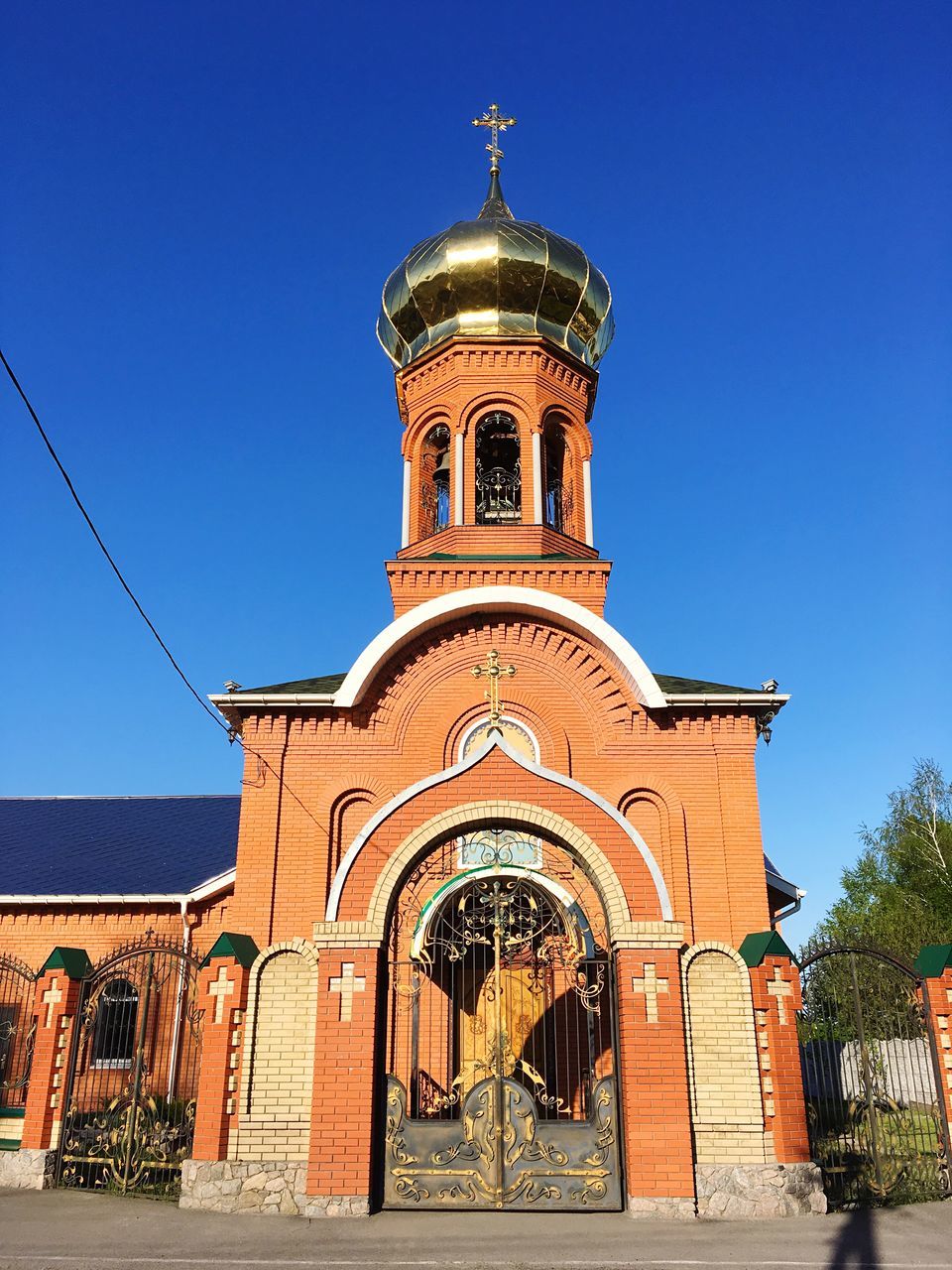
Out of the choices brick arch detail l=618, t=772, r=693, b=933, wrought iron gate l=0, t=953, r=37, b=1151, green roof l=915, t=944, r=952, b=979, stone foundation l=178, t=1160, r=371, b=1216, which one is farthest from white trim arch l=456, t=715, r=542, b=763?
wrought iron gate l=0, t=953, r=37, b=1151

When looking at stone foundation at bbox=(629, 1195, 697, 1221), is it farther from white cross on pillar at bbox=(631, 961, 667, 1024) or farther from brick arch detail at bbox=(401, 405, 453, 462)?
brick arch detail at bbox=(401, 405, 453, 462)

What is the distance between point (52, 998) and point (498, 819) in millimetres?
4558

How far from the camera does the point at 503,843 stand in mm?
10320

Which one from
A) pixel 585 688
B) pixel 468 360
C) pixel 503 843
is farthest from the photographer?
pixel 468 360

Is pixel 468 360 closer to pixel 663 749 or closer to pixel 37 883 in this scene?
pixel 663 749

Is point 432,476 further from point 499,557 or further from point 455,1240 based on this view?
point 455,1240

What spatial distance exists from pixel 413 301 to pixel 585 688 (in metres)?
6.58

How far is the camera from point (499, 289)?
13.8 metres

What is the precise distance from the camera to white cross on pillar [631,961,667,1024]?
775 centimetres

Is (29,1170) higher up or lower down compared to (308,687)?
lower down

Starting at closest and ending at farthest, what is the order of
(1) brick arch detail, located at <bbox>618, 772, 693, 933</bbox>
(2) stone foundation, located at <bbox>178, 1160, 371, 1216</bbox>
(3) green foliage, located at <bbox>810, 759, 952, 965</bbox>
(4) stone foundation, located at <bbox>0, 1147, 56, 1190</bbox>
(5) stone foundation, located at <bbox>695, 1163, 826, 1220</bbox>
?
1. (5) stone foundation, located at <bbox>695, 1163, 826, 1220</bbox>
2. (2) stone foundation, located at <bbox>178, 1160, 371, 1216</bbox>
3. (4) stone foundation, located at <bbox>0, 1147, 56, 1190</bbox>
4. (1) brick arch detail, located at <bbox>618, 772, 693, 933</bbox>
5. (3) green foliage, located at <bbox>810, 759, 952, 965</bbox>

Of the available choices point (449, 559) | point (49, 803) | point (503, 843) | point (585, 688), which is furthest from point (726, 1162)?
point (49, 803)

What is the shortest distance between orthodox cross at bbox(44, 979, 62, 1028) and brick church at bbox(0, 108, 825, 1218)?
33mm

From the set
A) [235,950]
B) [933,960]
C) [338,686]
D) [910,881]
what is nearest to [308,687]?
[338,686]
